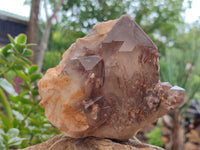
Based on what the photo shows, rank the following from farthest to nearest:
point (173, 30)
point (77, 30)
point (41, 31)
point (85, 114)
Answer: point (41, 31)
point (173, 30)
point (77, 30)
point (85, 114)

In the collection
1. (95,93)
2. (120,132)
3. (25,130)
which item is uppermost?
(95,93)

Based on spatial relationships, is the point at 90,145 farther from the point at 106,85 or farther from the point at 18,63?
the point at 18,63

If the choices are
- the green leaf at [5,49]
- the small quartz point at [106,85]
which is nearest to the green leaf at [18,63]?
the green leaf at [5,49]

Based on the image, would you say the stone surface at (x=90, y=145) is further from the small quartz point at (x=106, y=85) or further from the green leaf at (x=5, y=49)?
the green leaf at (x=5, y=49)

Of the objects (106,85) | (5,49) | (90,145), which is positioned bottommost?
(90,145)

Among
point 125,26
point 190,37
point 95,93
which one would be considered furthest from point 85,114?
point 190,37

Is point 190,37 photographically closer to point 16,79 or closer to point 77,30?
point 77,30

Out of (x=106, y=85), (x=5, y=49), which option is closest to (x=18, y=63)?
(x=5, y=49)

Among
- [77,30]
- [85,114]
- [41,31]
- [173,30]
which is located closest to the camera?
[85,114]

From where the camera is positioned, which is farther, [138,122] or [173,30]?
[173,30]
